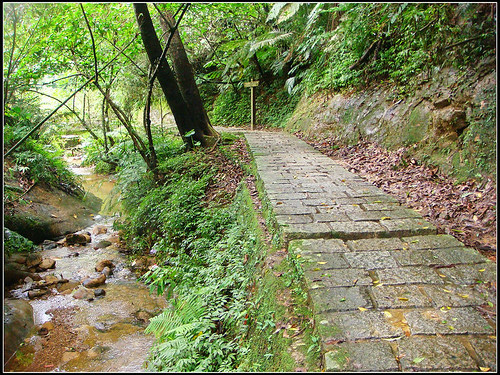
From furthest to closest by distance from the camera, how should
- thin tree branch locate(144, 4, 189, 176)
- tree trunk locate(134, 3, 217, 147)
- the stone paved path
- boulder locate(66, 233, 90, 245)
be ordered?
boulder locate(66, 233, 90, 245) → tree trunk locate(134, 3, 217, 147) → thin tree branch locate(144, 4, 189, 176) → the stone paved path

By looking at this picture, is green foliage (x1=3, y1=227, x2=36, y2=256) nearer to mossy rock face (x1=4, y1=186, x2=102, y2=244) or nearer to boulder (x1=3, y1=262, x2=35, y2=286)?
boulder (x1=3, y1=262, x2=35, y2=286)

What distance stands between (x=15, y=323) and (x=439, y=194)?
16.2ft

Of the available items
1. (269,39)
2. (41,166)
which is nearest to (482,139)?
(269,39)

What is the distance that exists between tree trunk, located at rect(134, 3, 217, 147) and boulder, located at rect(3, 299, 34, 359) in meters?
4.11

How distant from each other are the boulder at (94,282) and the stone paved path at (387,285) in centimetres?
302

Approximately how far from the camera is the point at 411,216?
10.4 ft

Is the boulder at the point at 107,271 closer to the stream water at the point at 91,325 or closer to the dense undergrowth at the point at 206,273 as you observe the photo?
the stream water at the point at 91,325

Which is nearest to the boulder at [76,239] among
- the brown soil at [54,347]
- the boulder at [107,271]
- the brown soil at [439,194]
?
the boulder at [107,271]

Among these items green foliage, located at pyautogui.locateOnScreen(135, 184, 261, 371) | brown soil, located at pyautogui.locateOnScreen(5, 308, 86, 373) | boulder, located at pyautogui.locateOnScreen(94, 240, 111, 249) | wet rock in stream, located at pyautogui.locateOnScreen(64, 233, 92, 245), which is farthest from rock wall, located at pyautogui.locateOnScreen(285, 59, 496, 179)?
wet rock in stream, located at pyautogui.locateOnScreen(64, 233, 92, 245)

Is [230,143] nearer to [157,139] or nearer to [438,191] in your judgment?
[157,139]

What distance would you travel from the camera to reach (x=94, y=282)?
505 centimetres

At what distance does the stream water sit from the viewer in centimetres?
345

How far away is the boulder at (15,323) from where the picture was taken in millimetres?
3641

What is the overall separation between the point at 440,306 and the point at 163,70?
612cm
